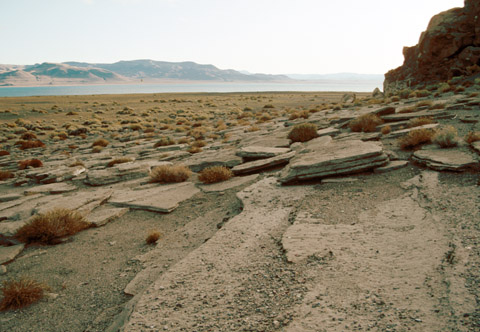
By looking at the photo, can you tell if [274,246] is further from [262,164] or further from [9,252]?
[9,252]

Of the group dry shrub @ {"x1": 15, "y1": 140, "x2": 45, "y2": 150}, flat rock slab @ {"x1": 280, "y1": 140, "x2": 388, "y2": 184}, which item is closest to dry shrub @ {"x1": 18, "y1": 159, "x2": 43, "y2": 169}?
dry shrub @ {"x1": 15, "y1": 140, "x2": 45, "y2": 150}

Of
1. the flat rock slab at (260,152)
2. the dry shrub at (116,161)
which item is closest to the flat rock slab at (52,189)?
the dry shrub at (116,161)

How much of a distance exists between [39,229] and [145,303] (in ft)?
13.9

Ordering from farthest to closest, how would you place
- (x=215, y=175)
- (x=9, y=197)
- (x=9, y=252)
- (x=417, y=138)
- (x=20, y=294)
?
(x=9, y=197) → (x=215, y=175) → (x=417, y=138) → (x=9, y=252) → (x=20, y=294)

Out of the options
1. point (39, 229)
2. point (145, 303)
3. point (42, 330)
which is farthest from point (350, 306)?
point (39, 229)

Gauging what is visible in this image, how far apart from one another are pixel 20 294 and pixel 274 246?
3.75 m

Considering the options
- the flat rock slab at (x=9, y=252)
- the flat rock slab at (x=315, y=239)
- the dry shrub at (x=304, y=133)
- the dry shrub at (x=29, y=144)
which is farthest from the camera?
the dry shrub at (x=29, y=144)

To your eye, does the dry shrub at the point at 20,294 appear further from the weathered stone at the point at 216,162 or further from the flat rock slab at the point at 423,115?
the flat rock slab at the point at 423,115

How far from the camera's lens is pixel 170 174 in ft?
31.1

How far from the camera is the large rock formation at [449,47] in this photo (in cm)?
2372

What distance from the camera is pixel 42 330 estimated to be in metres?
3.90

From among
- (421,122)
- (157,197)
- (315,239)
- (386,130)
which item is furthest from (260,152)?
(315,239)

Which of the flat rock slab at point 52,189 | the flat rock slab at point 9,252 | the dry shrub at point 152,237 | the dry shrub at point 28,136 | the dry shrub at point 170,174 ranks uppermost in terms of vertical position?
the dry shrub at point 170,174

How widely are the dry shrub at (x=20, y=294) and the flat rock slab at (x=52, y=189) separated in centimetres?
543
